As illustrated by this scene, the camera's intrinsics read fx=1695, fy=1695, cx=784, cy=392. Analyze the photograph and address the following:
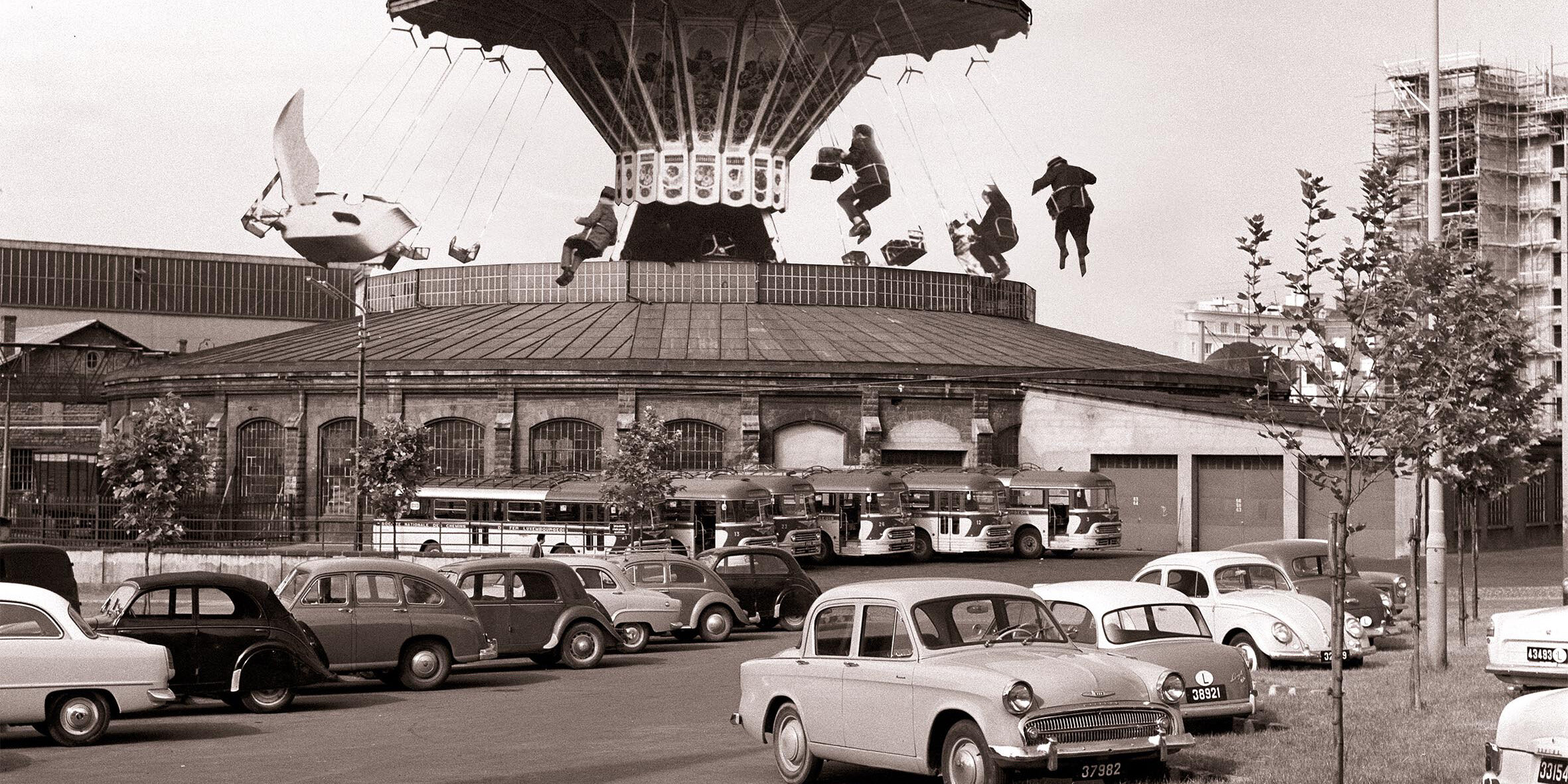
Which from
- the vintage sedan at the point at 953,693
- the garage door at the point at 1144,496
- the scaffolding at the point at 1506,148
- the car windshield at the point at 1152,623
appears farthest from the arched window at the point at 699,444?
the scaffolding at the point at 1506,148

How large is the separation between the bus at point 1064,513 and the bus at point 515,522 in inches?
461

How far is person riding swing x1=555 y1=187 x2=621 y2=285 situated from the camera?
69.2 meters

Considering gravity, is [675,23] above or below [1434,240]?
above

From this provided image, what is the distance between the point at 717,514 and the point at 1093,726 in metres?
32.1

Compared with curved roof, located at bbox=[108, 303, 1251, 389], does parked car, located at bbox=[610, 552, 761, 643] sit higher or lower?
lower

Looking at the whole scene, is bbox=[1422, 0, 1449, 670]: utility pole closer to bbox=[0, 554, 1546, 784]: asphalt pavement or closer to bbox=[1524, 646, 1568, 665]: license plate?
bbox=[1524, 646, 1568, 665]: license plate

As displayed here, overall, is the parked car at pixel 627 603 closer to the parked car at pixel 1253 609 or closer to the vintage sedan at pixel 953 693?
the parked car at pixel 1253 609

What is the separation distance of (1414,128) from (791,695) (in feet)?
323

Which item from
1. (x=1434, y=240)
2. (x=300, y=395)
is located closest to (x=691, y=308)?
(x=300, y=395)

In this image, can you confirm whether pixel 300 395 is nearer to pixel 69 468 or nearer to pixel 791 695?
pixel 69 468

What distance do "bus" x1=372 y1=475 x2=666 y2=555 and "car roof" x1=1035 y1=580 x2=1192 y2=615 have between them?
2675 cm

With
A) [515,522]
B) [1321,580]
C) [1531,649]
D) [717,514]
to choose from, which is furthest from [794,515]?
[1531,649]

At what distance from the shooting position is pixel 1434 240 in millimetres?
20172

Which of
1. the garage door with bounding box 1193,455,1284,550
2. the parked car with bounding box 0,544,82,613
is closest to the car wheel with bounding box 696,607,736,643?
the parked car with bounding box 0,544,82,613
